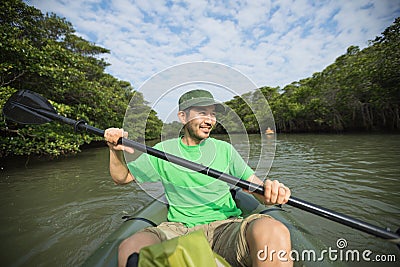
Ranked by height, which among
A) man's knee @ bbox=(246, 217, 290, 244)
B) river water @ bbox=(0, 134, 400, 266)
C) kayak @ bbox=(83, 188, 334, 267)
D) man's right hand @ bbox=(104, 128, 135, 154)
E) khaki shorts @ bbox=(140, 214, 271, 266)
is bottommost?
river water @ bbox=(0, 134, 400, 266)

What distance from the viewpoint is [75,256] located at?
2277 millimetres

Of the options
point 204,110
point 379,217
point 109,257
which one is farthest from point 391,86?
point 109,257

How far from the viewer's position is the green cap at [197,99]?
156cm

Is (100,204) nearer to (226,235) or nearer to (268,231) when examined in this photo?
(226,235)

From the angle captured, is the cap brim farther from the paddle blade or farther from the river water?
the paddle blade

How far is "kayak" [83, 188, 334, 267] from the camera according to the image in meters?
1.40

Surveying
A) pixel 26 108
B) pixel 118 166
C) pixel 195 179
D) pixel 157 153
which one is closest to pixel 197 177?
pixel 195 179

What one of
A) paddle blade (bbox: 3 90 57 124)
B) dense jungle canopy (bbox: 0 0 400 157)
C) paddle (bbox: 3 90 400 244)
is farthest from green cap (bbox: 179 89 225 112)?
paddle blade (bbox: 3 90 57 124)

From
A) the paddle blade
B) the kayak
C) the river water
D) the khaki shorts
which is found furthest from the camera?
the river water

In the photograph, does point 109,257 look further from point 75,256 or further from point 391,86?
point 391,86

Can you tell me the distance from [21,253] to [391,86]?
19.8 metres

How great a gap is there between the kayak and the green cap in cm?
122

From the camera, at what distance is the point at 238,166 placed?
1721 millimetres

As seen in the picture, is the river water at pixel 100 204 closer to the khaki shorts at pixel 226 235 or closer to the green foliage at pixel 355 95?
the khaki shorts at pixel 226 235
